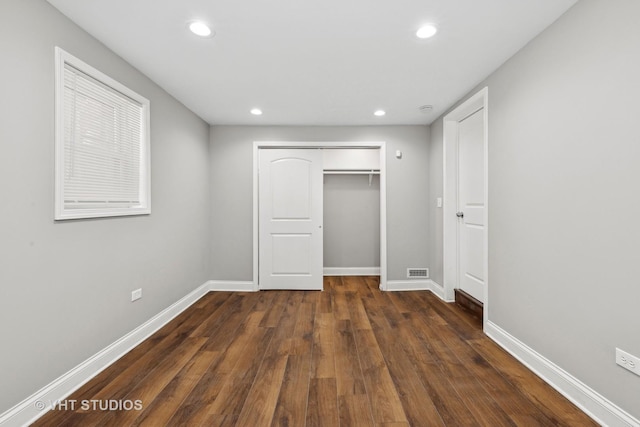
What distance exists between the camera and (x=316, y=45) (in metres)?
2.17

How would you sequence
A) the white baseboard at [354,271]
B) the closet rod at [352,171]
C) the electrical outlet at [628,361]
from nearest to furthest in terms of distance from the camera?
the electrical outlet at [628,361] < the closet rod at [352,171] < the white baseboard at [354,271]

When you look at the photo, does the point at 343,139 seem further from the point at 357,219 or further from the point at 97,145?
the point at 97,145

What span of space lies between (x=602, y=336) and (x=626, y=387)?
0.24 metres

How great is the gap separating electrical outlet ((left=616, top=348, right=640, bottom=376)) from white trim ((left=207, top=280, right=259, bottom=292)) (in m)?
3.62

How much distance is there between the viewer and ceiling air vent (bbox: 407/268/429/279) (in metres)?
4.23

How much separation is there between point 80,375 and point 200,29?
2.40 m

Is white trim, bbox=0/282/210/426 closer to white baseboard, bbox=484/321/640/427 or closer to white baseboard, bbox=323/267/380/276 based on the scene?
white baseboard, bbox=323/267/380/276

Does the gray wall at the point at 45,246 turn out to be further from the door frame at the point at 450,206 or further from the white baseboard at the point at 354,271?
the door frame at the point at 450,206

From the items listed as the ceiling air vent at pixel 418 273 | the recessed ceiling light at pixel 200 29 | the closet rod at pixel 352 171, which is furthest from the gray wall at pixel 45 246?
the ceiling air vent at pixel 418 273

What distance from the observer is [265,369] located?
84.5 inches

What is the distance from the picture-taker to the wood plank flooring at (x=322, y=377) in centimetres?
165

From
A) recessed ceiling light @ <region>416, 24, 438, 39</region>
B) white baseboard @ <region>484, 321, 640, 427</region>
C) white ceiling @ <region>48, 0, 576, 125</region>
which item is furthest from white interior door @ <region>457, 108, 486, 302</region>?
recessed ceiling light @ <region>416, 24, 438, 39</region>

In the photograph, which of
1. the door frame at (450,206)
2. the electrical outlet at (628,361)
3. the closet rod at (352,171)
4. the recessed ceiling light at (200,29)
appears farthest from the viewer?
the closet rod at (352,171)

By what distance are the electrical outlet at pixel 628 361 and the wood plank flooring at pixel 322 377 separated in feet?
1.26
